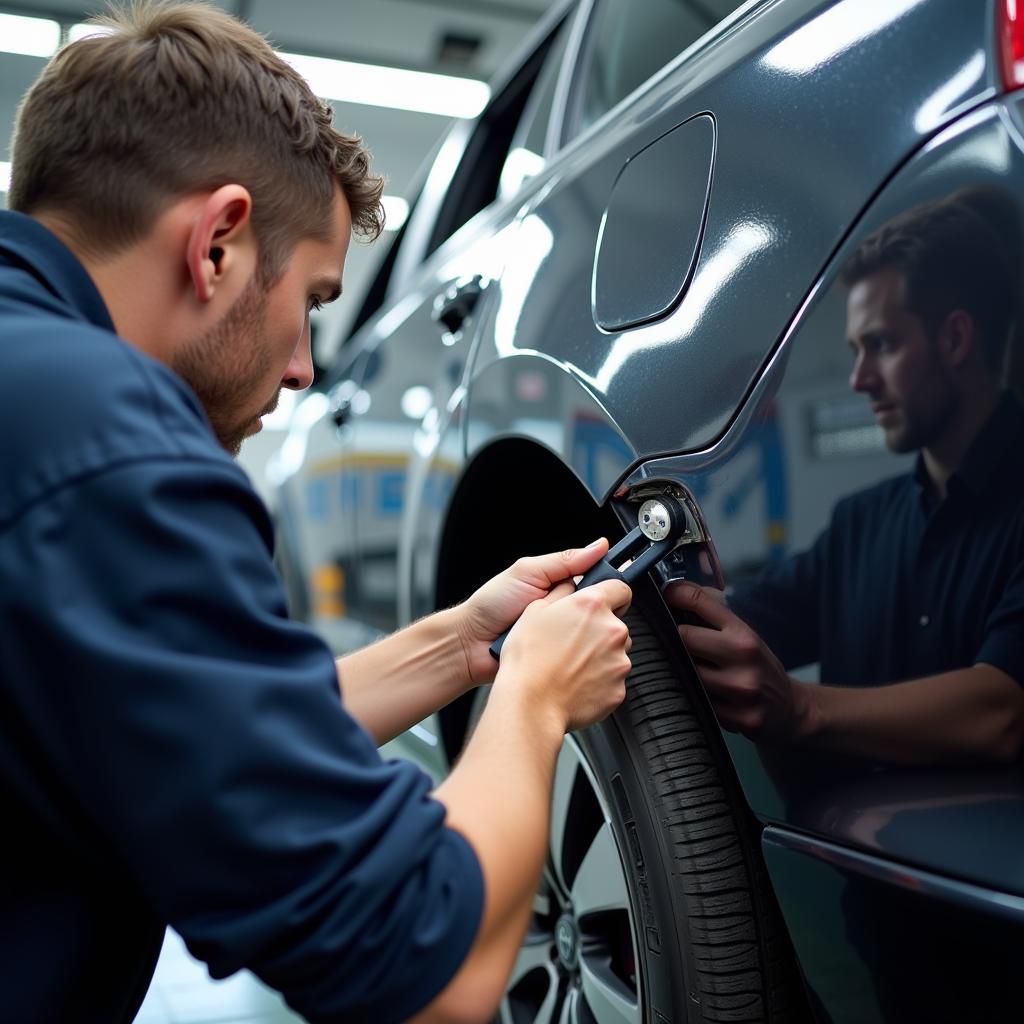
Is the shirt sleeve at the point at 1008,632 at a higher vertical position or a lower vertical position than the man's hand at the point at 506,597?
higher

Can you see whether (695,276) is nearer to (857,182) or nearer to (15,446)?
(857,182)

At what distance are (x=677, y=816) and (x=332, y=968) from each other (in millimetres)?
466

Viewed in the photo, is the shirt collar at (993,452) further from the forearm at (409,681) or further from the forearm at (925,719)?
the forearm at (409,681)

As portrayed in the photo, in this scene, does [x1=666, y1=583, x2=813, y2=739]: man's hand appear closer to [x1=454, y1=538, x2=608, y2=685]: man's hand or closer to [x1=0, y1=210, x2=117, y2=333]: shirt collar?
[x1=454, y1=538, x2=608, y2=685]: man's hand

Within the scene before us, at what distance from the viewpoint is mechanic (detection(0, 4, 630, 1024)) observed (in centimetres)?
62

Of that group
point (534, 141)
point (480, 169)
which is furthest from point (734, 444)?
point (480, 169)

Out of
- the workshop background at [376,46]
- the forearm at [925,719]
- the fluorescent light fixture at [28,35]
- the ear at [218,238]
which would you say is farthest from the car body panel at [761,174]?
the fluorescent light fixture at [28,35]

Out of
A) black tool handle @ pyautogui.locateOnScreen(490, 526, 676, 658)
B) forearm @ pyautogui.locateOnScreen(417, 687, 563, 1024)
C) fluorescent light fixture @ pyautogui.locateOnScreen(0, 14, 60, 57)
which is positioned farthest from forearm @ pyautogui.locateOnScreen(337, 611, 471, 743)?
fluorescent light fixture @ pyautogui.locateOnScreen(0, 14, 60, 57)

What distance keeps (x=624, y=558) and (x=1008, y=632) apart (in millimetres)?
400

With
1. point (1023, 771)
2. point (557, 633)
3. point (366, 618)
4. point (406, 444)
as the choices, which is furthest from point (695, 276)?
point (366, 618)

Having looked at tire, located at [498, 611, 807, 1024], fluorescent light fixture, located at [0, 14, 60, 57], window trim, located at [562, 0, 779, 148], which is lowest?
tire, located at [498, 611, 807, 1024]

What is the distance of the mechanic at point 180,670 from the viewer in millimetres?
624

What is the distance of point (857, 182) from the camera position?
81cm

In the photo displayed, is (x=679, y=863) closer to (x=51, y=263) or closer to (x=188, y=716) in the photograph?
(x=188, y=716)
